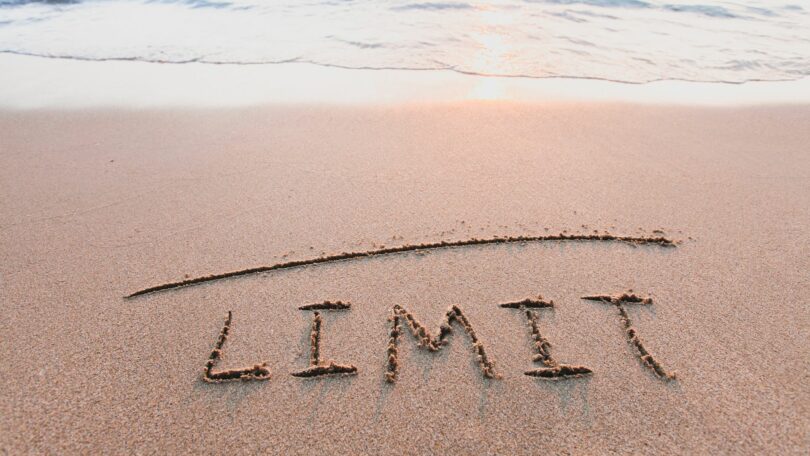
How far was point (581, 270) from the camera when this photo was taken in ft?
6.97

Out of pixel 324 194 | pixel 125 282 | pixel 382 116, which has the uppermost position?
pixel 382 116

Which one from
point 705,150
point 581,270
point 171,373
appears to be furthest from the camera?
point 705,150

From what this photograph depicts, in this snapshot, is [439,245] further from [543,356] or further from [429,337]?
[543,356]

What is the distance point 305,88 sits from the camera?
4281 mm

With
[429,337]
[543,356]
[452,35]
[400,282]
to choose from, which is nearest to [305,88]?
[452,35]

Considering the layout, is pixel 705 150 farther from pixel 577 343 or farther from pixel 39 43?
pixel 39 43

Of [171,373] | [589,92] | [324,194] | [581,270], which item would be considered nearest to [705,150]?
[589,92]

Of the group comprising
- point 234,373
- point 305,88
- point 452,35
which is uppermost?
point 452,35

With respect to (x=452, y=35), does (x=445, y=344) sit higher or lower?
lower

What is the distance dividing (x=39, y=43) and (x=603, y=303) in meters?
6.97

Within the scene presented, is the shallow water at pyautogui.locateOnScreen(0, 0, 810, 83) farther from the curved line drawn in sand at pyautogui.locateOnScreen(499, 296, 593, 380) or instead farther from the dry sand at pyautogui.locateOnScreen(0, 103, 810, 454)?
the curved line drawn in sand at pyautogui.locateOnScreen(499, 296, 593, 380)

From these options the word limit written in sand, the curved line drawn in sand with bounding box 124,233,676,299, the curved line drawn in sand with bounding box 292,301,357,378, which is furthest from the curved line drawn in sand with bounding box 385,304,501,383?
the curved line drawn in sand with bounding box 124,233,676,299

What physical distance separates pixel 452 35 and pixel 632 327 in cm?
504

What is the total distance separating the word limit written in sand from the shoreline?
7.86 feet
